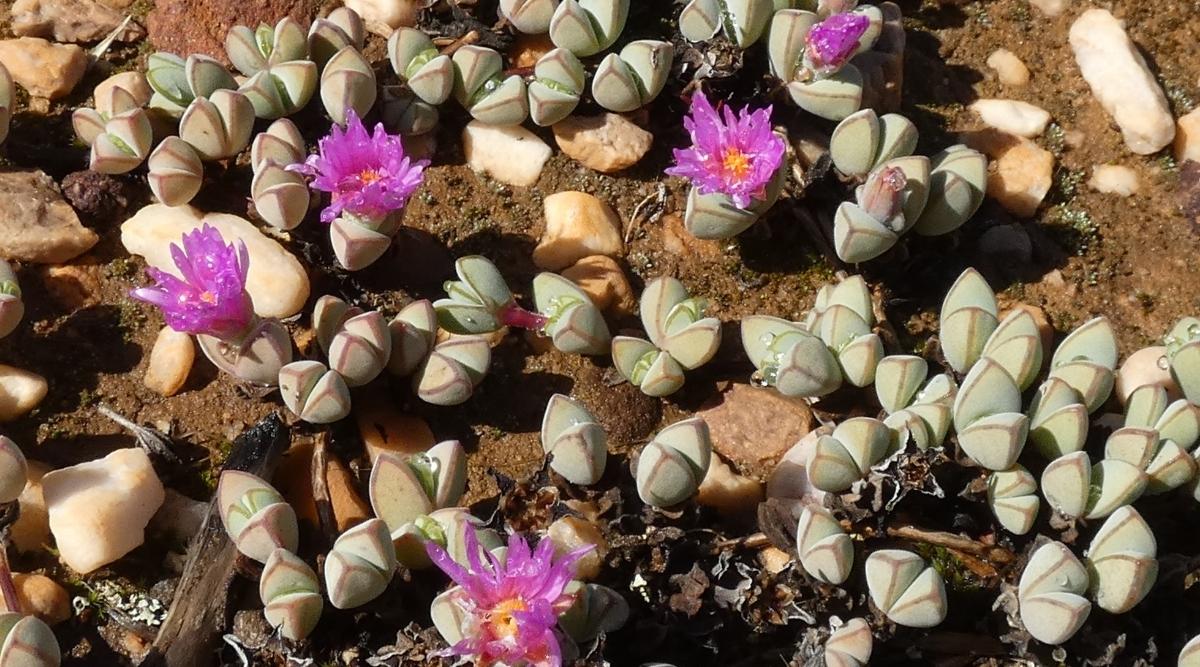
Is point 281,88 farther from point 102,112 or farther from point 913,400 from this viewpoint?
point 913,400

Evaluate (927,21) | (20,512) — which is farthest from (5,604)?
(927,21)

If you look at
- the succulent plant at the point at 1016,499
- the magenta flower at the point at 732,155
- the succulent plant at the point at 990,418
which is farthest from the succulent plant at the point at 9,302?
the succulent plant at the point at 1016,499

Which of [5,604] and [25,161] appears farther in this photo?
[25,161]

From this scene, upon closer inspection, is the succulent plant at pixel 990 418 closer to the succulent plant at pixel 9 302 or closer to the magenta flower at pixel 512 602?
the magenta flower at pixel 512 602

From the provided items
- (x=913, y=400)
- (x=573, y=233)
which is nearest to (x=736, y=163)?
(x=573, y=233)

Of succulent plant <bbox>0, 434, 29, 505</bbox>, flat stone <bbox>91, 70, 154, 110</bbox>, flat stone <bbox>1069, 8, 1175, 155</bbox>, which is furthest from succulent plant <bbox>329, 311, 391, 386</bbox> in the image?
flat stone <bbox>1069, 8, 1175, 155</bbox>

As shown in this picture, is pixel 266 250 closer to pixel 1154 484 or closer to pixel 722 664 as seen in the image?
pixel 722 664
